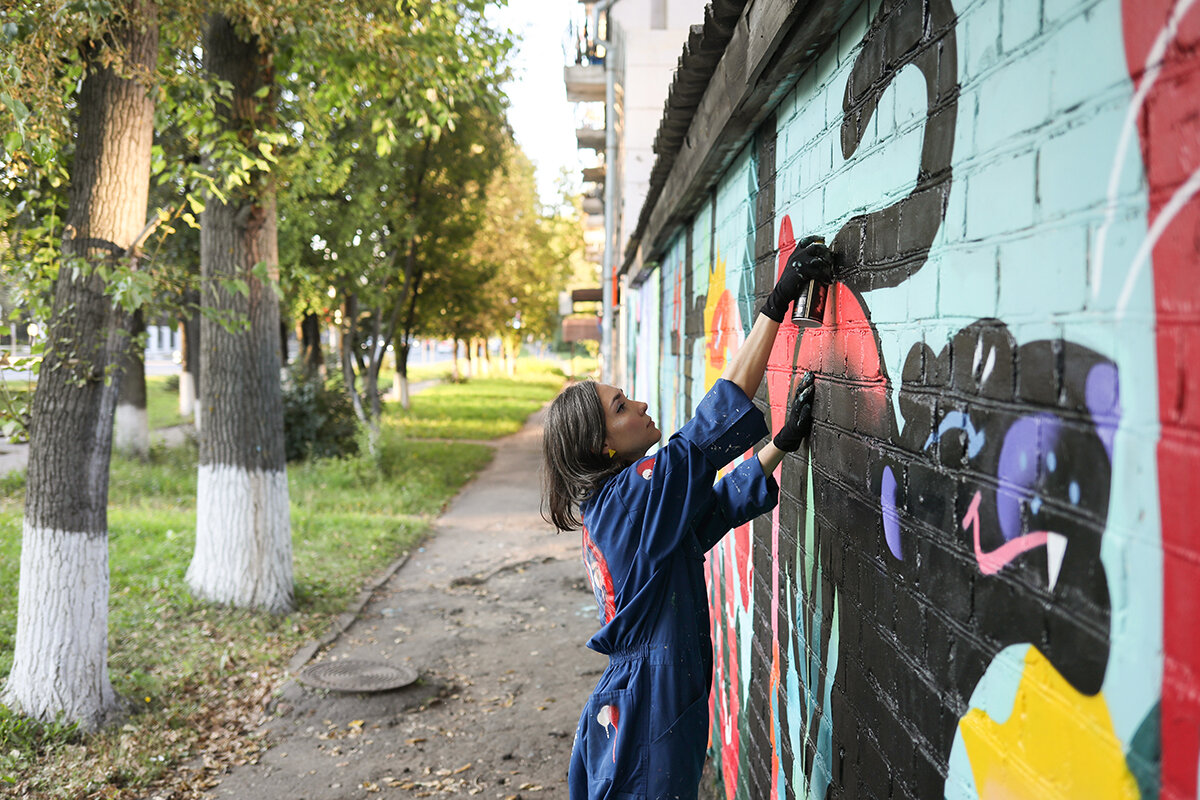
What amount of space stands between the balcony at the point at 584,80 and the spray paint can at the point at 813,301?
14.1 m

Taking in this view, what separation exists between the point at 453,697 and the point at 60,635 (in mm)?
2271

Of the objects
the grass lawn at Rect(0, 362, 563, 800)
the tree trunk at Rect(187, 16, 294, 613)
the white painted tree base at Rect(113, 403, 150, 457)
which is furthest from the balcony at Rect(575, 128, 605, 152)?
the tree trunk at Rect(187, 16, 294, 613)

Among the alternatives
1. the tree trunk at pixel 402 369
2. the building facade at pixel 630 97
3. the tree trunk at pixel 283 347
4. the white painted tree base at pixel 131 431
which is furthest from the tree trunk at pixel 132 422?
the tree trunk at pixel 402 369

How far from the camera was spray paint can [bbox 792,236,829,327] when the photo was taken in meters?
2.32

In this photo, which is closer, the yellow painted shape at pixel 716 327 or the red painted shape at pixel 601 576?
the red painted shape at pixel 601 576

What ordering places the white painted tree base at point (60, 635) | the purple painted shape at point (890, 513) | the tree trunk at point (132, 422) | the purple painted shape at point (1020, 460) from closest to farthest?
the purple painted shape at point (1020, 460)
the purple painted shape at point (890, 513)
the white painted tree base at point (60, 635)
the tree trunk at point (132, 422)

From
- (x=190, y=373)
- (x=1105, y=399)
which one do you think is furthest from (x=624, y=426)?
(x=190, y=373)

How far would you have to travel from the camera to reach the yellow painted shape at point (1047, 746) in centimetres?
105

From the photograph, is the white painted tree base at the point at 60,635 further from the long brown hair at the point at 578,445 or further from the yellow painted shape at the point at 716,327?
the long brown hair at the point at 578,445

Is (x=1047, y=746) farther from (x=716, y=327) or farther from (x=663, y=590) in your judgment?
(x=716, y=327)

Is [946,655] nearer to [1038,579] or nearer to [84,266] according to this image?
[1038,579]

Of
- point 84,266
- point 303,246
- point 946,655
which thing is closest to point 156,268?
point 84,266

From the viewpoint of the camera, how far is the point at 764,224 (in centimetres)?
314

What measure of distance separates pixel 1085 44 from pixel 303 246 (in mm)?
14857
